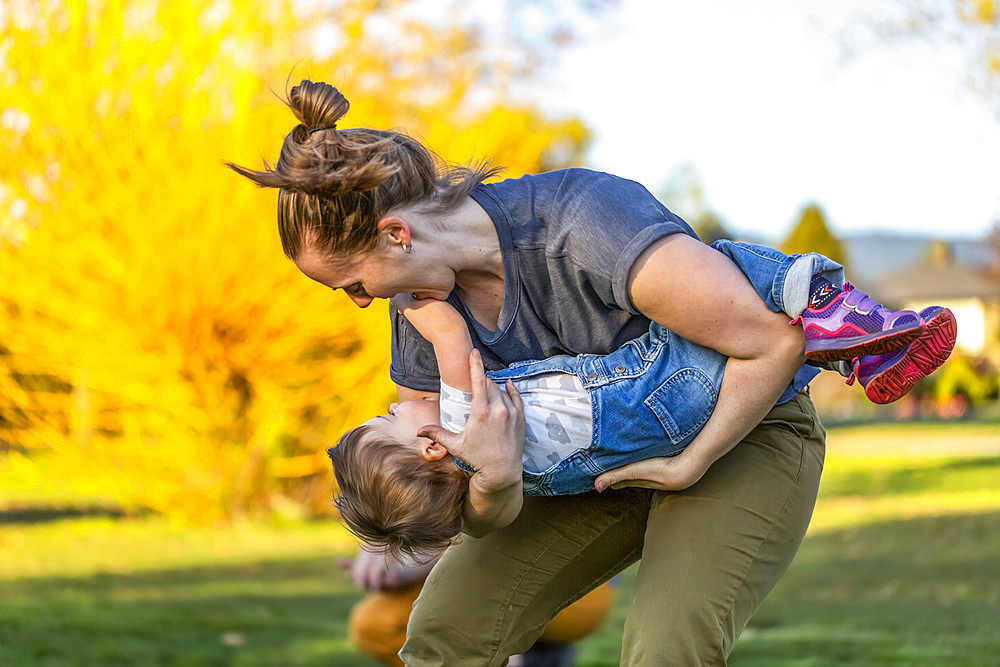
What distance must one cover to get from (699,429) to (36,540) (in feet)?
25.1

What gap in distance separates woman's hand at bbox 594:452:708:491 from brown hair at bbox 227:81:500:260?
0.66 meters

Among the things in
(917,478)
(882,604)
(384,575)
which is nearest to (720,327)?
(384,575)

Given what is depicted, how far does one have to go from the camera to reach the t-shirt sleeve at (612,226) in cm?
190

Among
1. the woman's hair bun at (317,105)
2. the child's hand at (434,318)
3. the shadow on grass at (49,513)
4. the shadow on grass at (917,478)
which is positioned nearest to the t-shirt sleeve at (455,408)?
the child's hand at (434,318)

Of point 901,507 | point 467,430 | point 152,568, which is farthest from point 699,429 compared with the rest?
point 901,507

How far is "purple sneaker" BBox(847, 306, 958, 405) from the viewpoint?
190 centimetres

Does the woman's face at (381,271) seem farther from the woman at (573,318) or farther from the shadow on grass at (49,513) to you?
the shadow on grass at (49,513)

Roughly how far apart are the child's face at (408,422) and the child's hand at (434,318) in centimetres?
18

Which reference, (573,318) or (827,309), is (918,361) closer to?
(827,309)

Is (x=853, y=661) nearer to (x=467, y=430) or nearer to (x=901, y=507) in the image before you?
(x=467, y=430)

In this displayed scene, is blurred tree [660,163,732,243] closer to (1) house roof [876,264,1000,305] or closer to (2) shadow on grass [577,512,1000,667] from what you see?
(1) house roof [876,264,1000,305]

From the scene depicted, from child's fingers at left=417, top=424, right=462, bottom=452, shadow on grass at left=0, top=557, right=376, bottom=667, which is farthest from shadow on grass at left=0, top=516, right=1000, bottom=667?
child's fingers at left=417, top=424, right=462, bottom=452

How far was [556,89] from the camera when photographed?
975cm

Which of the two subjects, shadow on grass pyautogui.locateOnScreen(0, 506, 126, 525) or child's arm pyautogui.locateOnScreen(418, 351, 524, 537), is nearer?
child's arm pyautogui.locateOnScreen(418, 351, 524, 537)
